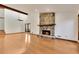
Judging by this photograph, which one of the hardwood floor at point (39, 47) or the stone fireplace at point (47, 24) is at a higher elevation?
the stone fireplace at point (47, 24)

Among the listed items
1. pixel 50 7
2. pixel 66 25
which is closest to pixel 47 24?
pixel 66 25

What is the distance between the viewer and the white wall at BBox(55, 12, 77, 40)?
16.6 ft

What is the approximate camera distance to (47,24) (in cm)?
581

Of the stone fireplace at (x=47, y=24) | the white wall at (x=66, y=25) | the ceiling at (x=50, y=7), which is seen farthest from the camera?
the stone fireplace at (x=47, y=24)

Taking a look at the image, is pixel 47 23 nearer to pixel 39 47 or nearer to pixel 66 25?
pixel 66 25

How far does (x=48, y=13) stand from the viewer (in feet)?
17.7

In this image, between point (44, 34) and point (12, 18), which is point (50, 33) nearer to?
point (44, 34)

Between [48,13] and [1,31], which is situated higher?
[48,13]

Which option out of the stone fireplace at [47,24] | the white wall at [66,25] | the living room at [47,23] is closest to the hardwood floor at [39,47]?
the living room at [47,23]

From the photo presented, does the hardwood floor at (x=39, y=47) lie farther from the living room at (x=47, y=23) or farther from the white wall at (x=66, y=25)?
the white wall at (x=66, y=25)

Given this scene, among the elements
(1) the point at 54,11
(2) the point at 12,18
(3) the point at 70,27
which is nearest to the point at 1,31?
(2) the point at 12,18

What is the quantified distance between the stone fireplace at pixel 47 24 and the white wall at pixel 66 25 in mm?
225

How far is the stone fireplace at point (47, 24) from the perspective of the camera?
5407 millimetres
